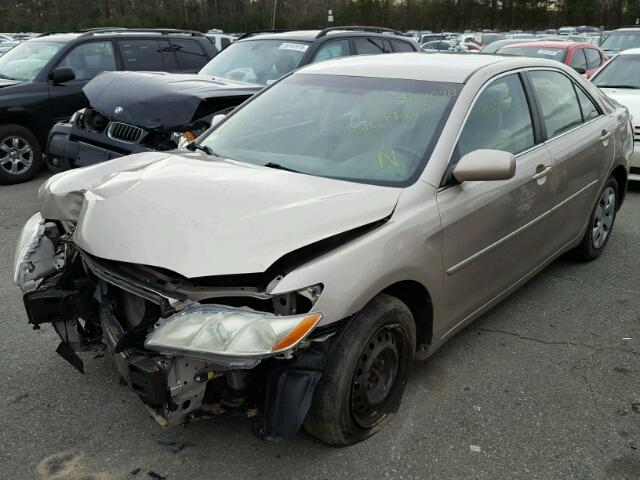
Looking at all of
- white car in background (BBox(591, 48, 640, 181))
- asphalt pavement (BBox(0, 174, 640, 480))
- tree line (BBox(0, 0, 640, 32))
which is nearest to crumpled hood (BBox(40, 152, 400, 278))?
asphalt pavement (BBox(0, 174, 640, 480))

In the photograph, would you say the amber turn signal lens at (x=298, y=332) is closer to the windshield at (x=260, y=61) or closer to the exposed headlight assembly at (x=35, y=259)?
the exposed headlight assembly at (x=35, y=259)

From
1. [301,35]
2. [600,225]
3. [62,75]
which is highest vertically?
[301,35]

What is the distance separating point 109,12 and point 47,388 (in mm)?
50299

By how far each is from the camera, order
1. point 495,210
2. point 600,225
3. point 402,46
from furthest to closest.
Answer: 1. point 402,46
2. point 600,225
3. point 495,210

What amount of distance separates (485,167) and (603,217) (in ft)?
8.78

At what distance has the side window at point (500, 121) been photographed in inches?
131

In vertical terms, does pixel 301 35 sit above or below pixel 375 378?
above

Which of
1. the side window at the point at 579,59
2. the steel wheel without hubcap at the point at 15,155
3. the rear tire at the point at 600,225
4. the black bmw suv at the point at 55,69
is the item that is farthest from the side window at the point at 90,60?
the side window at the point at 579,59

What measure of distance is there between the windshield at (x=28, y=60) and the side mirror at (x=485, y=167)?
6.84 metres

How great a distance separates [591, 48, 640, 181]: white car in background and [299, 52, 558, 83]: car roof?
384 cm

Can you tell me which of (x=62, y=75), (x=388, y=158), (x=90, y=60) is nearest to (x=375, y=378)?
(x=388, y=158)

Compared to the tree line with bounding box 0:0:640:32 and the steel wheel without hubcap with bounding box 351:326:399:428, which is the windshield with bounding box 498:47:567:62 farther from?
the tree line with bounding box 0:0:640:32

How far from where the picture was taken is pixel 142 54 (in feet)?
28.2

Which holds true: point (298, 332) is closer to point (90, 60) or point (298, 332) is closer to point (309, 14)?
point (90, 60)
